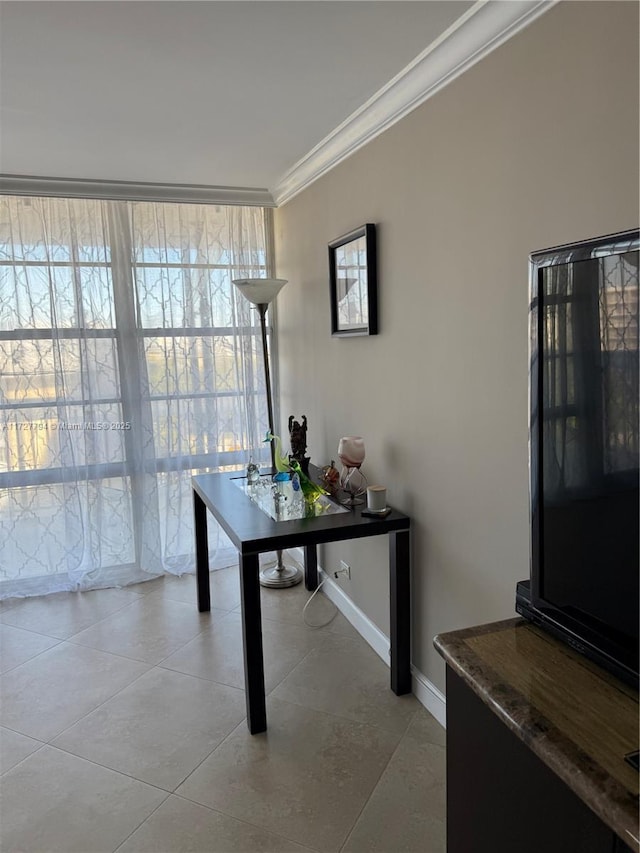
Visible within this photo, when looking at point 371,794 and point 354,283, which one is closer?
point 371,794

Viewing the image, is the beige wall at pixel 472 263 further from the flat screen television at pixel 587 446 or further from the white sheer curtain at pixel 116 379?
the white sheer curtain at pixel 116 379

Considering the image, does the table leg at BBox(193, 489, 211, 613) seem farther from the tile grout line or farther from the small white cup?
the tile grout line

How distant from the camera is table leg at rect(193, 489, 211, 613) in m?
3.23

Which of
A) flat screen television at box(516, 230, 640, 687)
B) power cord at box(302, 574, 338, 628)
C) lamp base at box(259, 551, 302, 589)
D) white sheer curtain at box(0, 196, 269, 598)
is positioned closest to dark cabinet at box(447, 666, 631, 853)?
flat screen television at box(516, 230, 640, 687)

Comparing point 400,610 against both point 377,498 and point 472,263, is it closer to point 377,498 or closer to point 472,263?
point 377,498

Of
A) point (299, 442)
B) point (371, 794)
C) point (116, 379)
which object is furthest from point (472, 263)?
point (116, 379)

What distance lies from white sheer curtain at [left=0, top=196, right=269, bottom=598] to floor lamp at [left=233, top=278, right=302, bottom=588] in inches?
12.6

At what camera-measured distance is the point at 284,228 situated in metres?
3.62

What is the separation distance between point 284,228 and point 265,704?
8.57ft

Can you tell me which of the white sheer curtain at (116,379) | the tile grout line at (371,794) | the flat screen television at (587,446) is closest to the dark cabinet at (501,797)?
the flat screen television at (587,446)

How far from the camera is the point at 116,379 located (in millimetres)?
3516

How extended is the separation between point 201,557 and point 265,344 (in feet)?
4.09

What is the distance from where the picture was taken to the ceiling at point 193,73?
1622 mm

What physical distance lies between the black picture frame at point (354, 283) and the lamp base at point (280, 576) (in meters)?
1.50
